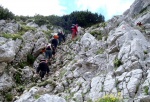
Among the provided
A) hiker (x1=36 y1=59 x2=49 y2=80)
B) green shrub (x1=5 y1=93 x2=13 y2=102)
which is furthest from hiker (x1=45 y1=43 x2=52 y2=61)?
green shrub (x1=5 y1=93 x2=13 y2=102)

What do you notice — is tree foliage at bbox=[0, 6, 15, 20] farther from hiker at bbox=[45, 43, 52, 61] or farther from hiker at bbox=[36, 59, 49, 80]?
hiker at bbox=[36, 59, 49, 80]

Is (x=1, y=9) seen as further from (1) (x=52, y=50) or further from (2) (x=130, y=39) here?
(2) (x=130, y=39)

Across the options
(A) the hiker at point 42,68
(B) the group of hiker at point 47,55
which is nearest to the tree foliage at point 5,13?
(B) the group of hiker at point 47,55

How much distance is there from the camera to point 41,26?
41188 mm

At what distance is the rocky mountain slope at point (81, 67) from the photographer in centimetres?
1573

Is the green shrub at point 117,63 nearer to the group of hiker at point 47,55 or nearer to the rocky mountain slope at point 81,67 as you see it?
the rocky mountain slope at point 81,67

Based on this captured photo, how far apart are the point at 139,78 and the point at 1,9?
24.0 meters

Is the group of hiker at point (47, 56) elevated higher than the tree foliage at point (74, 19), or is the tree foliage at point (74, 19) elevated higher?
the tree foliage at point (74, 19)

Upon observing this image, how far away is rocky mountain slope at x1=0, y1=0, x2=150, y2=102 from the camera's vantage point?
51.6ft

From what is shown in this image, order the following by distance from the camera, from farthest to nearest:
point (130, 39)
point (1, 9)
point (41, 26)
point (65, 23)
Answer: point (65, 23) < point (41, 26) < point (1, 9) < point (130, 39)

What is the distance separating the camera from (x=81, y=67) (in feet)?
70.7

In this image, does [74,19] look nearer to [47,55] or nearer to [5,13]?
[5,13]

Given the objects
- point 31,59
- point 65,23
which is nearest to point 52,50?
point 31,59

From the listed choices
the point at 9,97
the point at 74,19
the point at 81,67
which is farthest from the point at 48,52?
the point at 74,19
